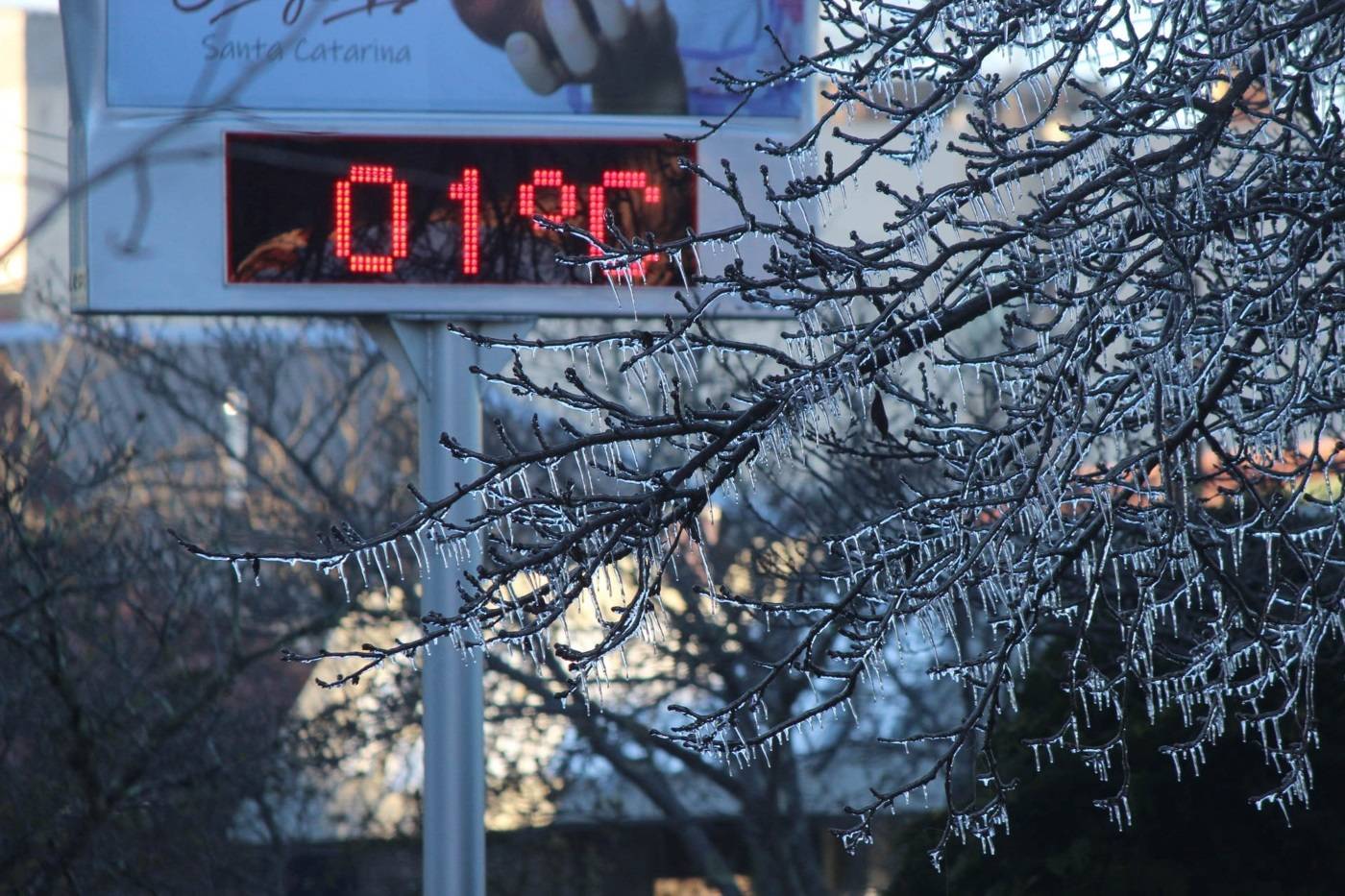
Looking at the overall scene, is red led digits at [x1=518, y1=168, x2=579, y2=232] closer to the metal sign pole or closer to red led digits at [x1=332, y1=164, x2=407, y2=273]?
red led digits at [x1=332, y1=164, x2=407, y2=273]

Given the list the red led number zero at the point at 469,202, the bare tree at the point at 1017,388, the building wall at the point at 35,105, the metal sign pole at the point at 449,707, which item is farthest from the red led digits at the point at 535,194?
the building wall at the point at 35,105

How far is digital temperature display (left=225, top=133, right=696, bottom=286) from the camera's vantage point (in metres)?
5.13

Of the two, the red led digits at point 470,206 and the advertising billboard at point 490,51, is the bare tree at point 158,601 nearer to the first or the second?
the advertising billboard at point 490,51

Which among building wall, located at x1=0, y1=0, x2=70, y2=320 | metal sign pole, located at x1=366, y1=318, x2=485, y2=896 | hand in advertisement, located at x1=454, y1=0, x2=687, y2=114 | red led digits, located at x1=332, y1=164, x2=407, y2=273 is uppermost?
building wall, located at x1=0, y1=0, x2=70, y2=320

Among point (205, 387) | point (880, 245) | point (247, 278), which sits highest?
point (205, 387)

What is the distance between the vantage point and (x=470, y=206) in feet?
17.1

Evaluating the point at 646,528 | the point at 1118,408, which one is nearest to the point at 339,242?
the point at 646,528

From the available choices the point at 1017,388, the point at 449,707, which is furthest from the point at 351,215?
the point at 1017,388

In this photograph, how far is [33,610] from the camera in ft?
25.2

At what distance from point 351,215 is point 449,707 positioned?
1560 millimetres

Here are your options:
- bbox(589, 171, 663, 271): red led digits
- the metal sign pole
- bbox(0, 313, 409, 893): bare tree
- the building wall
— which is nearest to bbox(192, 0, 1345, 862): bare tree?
bbox(589, 171, 663, 271): red led digits

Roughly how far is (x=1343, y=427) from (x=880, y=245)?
293 cm

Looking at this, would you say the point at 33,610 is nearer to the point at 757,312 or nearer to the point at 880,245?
the point at 757,312

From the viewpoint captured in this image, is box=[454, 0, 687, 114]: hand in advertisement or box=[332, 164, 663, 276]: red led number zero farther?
box=[454, 0, 687, 114]: hand in advertisement
